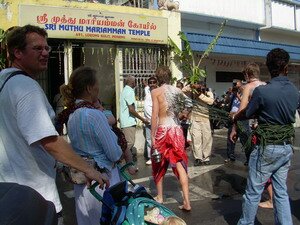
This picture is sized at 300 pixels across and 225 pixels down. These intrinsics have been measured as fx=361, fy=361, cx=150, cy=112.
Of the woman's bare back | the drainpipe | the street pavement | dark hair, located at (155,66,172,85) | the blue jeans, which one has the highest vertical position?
the drainpipe

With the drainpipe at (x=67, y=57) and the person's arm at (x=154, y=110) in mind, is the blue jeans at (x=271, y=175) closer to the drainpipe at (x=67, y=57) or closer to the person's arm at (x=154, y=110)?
the person's arm at (x=154, y=110)

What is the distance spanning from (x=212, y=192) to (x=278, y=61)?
9.00 feet

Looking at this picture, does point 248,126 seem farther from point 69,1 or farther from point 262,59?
point 262,59

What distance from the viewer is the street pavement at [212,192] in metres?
4.57

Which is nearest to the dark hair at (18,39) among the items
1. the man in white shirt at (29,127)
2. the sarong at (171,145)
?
the man in white shirt at (29,127)

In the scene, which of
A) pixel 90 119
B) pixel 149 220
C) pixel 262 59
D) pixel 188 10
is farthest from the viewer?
pixel 262 59

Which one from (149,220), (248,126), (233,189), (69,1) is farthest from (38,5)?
(149,220)

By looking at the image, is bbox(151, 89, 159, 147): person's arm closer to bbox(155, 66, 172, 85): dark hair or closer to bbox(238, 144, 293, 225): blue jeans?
bbox(155, 66, 172, 85): dark hair

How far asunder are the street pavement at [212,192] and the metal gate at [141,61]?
245 centimetres

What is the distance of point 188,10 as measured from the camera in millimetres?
12773

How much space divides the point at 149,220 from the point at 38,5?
6836 mm

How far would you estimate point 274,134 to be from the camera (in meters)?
3.47

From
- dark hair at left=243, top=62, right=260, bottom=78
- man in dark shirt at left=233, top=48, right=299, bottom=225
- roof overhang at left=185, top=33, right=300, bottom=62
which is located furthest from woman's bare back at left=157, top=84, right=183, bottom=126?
roof overhang at left=185, top=33, right=300, bottom=62

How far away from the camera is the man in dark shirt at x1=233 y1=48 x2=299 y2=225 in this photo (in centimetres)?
345
